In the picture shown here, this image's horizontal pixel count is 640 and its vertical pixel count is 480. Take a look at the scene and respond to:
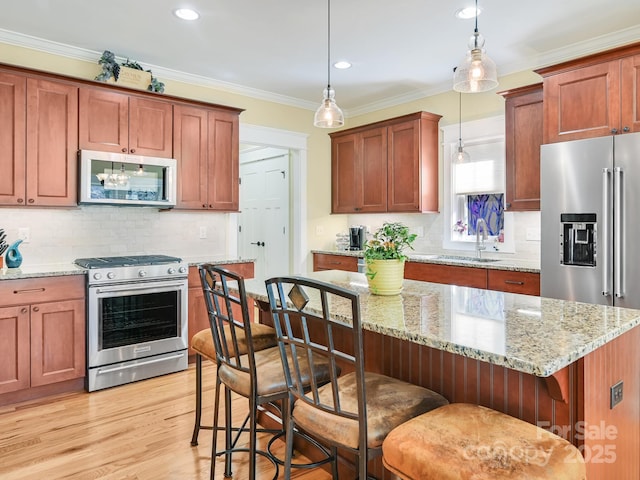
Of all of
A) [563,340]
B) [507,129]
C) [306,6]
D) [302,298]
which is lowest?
[563,340]

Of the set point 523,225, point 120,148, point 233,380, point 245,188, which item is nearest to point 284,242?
point 245,188

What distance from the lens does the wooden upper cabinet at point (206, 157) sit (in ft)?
13.1

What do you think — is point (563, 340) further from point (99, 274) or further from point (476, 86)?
Answer: point (99, 274)

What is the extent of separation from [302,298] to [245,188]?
17.4 feet

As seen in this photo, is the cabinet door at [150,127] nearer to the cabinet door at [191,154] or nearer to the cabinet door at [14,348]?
the cabinet door at [191,154]

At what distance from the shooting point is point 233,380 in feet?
6.29

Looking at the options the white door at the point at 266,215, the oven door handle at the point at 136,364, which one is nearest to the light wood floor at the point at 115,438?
the oven door handle at the point at 136,364

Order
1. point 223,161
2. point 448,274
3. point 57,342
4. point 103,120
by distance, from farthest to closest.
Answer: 1. point 223,161
2. point 448,274
3. point 103,120
4. point 57,342

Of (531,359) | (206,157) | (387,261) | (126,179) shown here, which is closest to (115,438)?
(387,261)

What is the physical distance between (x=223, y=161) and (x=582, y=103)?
3019mm

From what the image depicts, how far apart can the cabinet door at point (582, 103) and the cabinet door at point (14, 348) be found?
395 cm

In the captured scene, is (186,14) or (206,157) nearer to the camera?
(186,14)

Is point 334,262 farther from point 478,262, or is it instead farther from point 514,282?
point 514,282

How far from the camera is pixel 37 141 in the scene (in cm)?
329
